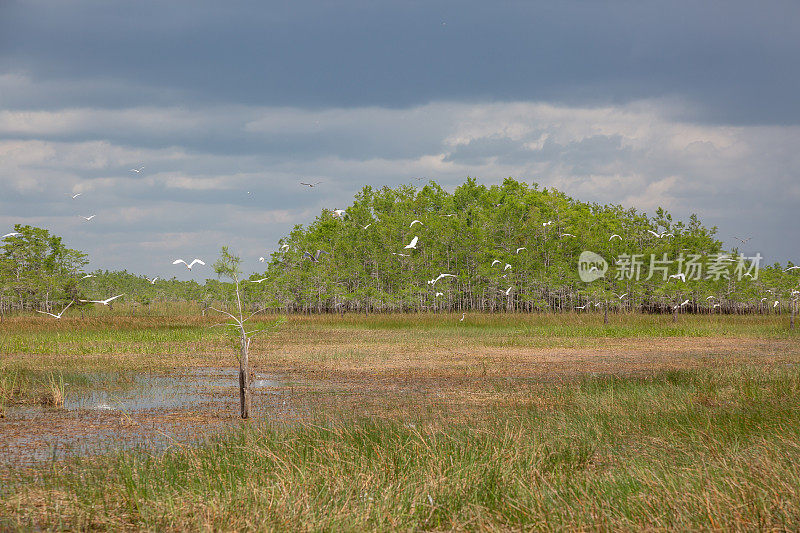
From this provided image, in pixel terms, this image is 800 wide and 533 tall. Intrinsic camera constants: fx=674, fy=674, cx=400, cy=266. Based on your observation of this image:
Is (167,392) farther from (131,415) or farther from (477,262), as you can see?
(477,262)

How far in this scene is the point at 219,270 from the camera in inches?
616

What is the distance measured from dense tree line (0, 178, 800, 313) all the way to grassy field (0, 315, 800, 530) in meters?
50.0

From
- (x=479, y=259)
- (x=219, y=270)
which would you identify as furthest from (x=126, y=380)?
(x=479, y=259)

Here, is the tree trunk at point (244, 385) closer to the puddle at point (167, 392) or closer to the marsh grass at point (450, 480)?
the marsh grass at point (450, 480)

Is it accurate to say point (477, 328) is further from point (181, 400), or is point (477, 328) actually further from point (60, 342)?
point (181, 400)

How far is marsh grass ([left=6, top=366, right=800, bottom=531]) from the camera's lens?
23.2 feet

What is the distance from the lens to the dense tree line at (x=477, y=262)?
71125mm

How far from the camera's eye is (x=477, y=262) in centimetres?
7875

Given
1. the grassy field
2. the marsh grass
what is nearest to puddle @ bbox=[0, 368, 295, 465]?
the grassy field

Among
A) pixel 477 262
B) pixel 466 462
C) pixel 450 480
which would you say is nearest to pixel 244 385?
pixel 466 462

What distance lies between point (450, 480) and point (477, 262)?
71024 mm

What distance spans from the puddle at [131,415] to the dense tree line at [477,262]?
51.3m

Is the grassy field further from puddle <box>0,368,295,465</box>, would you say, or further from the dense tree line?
the dense tree line

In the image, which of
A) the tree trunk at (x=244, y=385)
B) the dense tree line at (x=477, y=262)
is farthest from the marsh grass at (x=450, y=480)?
the dense tree line at (x=477, y=262)
